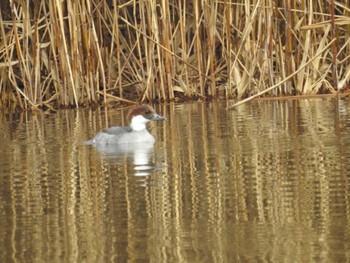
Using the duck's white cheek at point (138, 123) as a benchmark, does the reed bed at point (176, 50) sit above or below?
above

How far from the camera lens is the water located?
4.91 m

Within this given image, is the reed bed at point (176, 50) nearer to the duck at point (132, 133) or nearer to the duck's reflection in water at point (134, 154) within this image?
the duck at point (132, 133)

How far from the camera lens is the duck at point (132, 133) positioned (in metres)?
9.18

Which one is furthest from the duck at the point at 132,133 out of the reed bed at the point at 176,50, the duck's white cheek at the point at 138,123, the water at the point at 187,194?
the reed bed at the point at 176,50

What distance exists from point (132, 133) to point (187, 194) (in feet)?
10.8

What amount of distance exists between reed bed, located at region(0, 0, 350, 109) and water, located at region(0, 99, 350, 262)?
2042mm

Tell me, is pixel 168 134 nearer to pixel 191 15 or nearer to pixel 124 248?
pixel 191 15

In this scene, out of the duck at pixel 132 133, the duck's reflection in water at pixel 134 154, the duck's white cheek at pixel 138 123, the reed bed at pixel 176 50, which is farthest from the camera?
the reed bed at pixel 176 50

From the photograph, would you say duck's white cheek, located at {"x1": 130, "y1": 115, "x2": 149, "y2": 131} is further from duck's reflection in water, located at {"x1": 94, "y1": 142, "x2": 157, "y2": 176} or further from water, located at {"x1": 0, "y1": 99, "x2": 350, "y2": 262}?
duck's reflection in water, located at {"x1": 94, "y1": 142, "x2": 157, "y2": 176}

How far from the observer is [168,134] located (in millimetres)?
9719

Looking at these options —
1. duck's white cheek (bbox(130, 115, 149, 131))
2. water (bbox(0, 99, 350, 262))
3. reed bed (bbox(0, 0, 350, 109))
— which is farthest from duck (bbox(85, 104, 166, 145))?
reed bed (bbox(0, 0, 350, 109))

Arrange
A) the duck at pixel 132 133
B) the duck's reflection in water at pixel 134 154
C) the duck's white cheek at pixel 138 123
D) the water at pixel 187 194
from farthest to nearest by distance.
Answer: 1. the duck's white cheek at pixel 138 123
2. the duck at pixel 132 133
3. the duck's reflection in water at pixel 134 154
4. the water at pixel 187 194

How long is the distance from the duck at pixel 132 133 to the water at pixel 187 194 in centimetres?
14

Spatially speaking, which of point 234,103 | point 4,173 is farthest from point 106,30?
point 4,173
